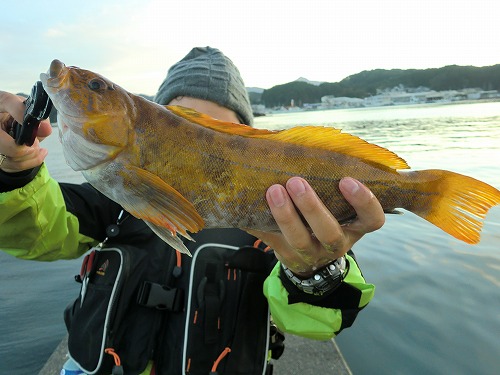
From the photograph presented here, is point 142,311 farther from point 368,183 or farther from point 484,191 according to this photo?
point 484,191

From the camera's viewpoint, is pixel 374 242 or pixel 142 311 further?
pixel 374 242

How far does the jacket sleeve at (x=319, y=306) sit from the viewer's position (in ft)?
9.20

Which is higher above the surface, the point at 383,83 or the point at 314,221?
the point at 383,83

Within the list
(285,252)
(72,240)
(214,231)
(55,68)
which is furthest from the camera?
(214,231)

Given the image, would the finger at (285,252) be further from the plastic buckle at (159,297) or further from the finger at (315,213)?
the plastic buckle at (159,297)

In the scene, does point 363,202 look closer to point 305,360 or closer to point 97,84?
point 97,84

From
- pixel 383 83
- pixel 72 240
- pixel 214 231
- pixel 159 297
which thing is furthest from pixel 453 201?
pixel 383 83

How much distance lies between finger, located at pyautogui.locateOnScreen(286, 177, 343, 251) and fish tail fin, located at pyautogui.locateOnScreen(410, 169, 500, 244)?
54cm

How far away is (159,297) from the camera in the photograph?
10.2 feet

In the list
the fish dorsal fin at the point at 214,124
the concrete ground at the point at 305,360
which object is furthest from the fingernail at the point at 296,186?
the concrete ground at the point at 305,360

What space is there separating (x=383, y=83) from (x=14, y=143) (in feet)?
521

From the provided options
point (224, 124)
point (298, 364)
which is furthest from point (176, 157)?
point (298, 364)

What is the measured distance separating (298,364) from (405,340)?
191 centimetres

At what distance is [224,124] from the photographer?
2162mm
